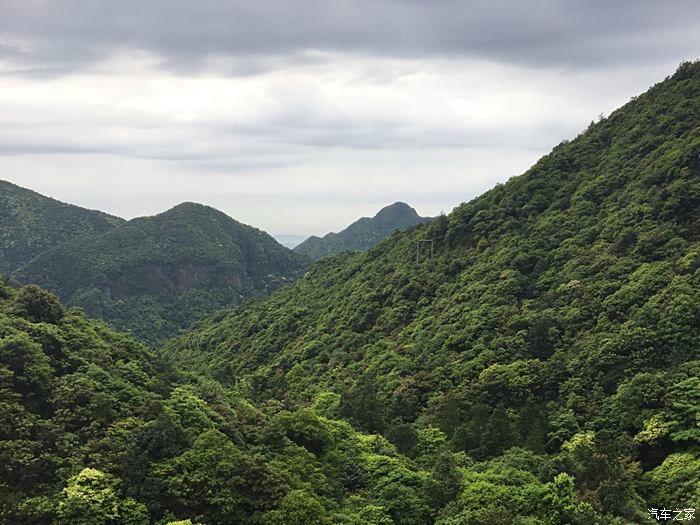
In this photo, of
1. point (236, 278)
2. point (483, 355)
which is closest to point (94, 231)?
point (236, 278)

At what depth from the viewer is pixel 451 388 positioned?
35469mm

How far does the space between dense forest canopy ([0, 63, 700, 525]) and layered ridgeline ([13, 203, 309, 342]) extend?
69.5 meters

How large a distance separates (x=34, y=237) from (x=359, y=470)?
142378 mm

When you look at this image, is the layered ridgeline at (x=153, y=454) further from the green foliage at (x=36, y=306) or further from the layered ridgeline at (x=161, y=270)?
the layered ridgeline at (x=161, y=270)

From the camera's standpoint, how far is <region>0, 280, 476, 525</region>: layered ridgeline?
1791cm

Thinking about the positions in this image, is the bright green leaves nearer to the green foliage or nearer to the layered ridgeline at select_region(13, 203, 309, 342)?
the green foliage

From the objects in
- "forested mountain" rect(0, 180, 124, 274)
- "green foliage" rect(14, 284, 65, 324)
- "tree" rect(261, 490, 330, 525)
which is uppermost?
"forested mountain" rect(0, 180, 124, 274)

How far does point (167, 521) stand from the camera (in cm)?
1797

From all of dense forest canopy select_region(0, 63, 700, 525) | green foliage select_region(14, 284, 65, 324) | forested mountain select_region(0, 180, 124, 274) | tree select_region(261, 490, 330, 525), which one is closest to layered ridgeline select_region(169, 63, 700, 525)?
dense forest canopy select_region(0, 63, 700, 525)

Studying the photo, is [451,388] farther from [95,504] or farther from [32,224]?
[32,224]

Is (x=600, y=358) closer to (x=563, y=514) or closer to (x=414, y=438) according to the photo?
(x=414, y=438)

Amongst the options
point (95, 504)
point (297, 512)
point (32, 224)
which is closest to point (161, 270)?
point (32, 224)

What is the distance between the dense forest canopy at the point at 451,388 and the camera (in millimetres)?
19109

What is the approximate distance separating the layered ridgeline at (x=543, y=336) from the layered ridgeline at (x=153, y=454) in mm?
3377
